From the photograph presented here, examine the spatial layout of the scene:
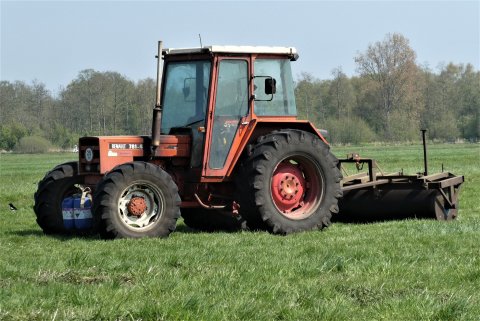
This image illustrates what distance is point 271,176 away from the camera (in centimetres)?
1181

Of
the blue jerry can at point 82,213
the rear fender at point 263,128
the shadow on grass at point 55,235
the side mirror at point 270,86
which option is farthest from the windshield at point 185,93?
the shadow on grass at point 55,235

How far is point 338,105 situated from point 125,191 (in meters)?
112

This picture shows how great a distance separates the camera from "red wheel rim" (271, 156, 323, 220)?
480 inches

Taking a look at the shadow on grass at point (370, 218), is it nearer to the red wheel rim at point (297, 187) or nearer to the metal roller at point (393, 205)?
the metal roller at point (393, 205)

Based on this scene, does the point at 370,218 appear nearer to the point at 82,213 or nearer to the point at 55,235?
the point at 82,213

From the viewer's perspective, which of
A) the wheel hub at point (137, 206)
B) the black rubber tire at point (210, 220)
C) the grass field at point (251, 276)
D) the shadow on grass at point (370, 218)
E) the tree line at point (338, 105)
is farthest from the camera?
the tree line at point (338, 105)

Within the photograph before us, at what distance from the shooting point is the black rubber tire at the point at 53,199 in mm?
12391

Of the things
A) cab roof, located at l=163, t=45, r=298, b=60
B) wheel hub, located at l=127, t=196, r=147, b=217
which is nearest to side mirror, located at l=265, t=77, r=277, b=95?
cab roof, located at l=163, t=45, r=298, b=60

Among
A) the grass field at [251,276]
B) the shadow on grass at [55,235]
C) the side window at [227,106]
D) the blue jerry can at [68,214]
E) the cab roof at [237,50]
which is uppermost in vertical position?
the cab roof at [237,50]

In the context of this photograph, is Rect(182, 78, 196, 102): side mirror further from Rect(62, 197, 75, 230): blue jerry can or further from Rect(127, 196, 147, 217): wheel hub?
Rect(62, 197, 75, 230): blue jerry can

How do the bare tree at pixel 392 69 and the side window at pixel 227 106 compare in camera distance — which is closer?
the side window at pixel 227 106

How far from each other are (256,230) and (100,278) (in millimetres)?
4759

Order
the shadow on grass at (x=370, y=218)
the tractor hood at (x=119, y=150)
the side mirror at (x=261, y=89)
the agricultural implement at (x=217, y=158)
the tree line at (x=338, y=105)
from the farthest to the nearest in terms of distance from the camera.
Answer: the tree line at (x=338, y=105) < the shadow on grass at (x=370, y=218) < the side mirror at (x=261, y=89) < the tractor hood at (x=119, y=150) < the agricultural implement at (x=217, y=158)

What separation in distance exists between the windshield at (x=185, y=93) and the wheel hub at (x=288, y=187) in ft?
4.33
